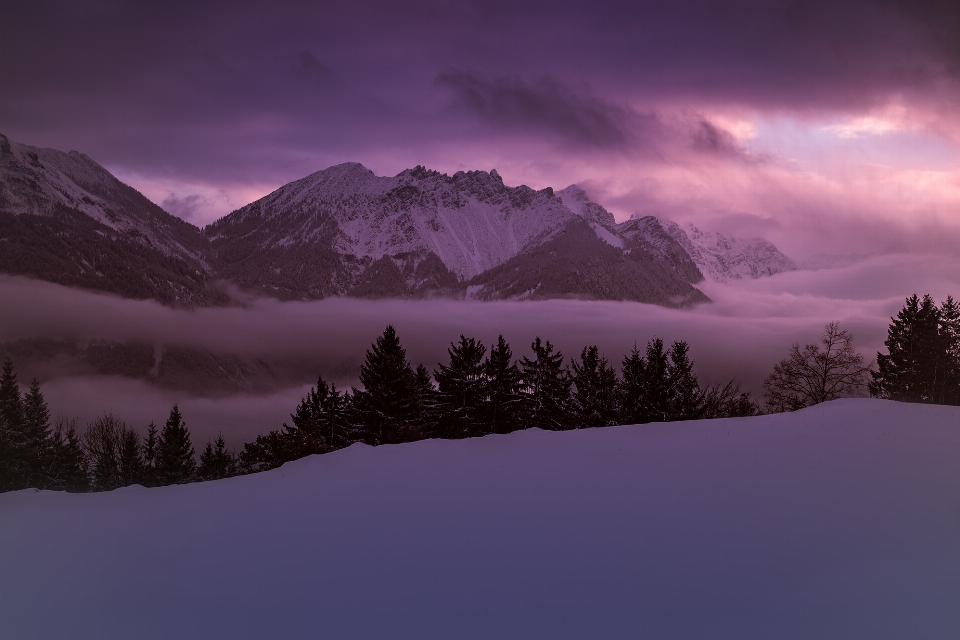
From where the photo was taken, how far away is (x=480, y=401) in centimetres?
4700

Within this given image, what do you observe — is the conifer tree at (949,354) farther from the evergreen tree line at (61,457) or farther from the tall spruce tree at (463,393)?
the evergreen tree line at (61,457)

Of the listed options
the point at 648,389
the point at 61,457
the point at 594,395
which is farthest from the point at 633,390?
the point at 61,457

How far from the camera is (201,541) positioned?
473 inches

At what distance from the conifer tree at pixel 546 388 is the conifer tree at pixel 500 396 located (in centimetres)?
286

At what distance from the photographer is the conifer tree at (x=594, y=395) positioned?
164ft

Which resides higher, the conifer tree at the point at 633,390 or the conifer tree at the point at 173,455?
the conifer tree at the point at 633,390

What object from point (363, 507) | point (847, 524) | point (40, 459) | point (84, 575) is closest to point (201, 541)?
point (84, 575)

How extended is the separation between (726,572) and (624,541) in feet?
6.11

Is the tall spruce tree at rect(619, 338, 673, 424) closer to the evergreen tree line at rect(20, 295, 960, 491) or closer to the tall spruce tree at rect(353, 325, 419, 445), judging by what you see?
the evergreen tree line at rect(20, 295, 960, 491)

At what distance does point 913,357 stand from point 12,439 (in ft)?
265

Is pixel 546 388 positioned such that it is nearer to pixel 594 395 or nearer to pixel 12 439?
pixel 594 395

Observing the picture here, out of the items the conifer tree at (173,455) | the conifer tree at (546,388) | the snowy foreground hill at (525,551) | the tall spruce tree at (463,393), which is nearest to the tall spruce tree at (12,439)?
the conifer tree at (173,455)

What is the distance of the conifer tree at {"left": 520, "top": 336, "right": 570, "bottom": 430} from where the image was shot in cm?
5138

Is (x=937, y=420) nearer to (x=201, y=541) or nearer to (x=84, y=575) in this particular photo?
(x=201, y=541)
